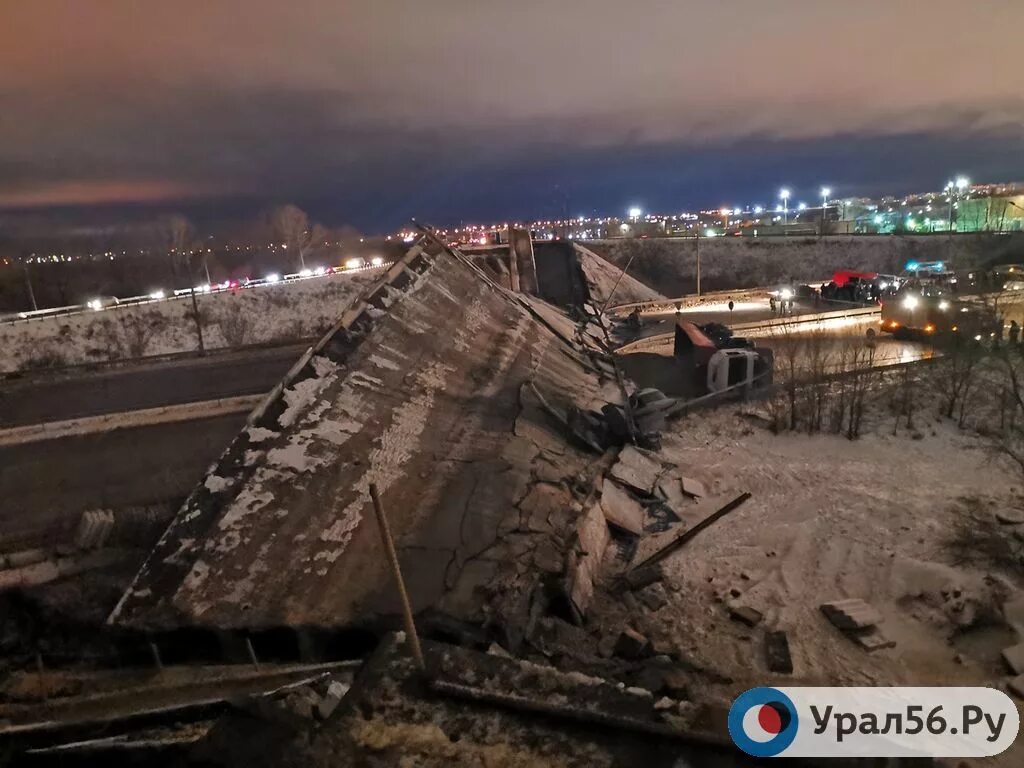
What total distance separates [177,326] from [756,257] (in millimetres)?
33930

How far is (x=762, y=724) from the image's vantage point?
2953mm

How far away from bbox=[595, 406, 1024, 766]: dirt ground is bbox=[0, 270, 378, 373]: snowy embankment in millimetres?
17584

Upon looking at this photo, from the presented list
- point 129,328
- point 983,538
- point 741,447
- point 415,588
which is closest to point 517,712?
point 415,588

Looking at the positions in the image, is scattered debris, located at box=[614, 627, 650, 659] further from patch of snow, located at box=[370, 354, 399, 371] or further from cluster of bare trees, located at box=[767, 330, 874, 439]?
cluster of bare trees, located at box=[767, 330, 874, 439]

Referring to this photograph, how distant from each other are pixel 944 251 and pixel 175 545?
139 ft

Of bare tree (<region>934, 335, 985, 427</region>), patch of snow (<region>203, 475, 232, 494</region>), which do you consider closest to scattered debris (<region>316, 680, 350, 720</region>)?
patch of snow (<region>203, 475, 232, 494</region>)

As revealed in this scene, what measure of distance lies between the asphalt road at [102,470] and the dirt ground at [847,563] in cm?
638

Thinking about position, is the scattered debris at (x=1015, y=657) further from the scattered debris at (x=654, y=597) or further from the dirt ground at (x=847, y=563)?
the scattered debris at (x=654, y=597)

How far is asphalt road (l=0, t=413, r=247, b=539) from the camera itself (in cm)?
795

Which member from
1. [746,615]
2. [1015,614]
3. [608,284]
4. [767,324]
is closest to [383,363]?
[746,615]

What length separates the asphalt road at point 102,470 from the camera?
795cm

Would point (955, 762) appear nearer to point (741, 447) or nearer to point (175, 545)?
point (175, 545)

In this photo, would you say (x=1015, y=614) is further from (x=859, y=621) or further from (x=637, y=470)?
(x=637, y=470)

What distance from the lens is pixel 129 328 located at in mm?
24391
